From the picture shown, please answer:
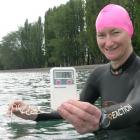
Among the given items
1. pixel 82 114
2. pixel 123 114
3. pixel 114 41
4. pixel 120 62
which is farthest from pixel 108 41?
pixel 82 114

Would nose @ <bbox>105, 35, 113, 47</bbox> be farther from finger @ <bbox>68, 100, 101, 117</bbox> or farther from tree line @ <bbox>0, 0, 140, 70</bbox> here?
tree line @ <bbox>0, 0, 140, 70</bbox>

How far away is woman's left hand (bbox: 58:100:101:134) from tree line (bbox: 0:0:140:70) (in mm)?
52948

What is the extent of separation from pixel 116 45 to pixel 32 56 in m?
100

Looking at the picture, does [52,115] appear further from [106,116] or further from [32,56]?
[32,56]

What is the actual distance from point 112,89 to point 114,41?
954 mm

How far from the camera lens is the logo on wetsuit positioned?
2715mm

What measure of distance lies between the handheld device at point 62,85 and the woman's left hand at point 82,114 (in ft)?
7.25

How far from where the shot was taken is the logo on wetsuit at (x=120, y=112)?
107 inches

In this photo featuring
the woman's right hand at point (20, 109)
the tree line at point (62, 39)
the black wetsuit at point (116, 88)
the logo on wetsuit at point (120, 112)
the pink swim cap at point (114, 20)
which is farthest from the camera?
the tree line at point (62, 39)

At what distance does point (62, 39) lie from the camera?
85.8 m

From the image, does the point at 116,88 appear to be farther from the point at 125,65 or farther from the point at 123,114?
the point at 123,114

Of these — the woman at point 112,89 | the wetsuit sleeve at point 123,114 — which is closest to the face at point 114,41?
the woman at point 112,89

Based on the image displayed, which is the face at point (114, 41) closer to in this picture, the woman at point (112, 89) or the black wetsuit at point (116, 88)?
the woman at point (112, 89)

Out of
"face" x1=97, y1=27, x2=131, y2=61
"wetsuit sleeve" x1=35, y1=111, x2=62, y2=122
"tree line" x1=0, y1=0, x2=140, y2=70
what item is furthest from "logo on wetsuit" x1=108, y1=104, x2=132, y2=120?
"tree line" x1=0, y1=0, x2=140, y2=70
